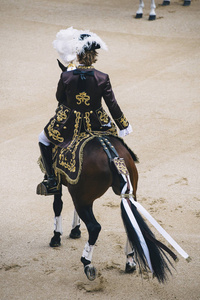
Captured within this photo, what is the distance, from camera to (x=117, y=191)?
4.03 metres

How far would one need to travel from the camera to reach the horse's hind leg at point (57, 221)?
480 cm

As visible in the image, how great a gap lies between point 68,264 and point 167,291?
97 centimetres

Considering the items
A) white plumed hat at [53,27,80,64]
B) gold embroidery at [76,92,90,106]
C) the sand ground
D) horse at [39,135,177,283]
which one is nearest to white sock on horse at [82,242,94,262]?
horse at [39,135,177,283]

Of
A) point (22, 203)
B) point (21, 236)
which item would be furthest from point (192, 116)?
point (21, 236)

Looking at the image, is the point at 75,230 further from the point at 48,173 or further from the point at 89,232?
the point at 89,232

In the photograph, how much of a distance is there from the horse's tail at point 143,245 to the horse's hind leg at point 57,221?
3.70 feet

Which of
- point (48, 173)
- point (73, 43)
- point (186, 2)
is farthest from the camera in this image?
point (186, 2)

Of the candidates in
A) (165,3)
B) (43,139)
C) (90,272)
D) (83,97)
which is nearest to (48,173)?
(43,139)

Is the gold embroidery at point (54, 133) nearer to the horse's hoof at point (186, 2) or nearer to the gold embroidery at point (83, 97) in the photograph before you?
the gold embroidery at point (83, 97)

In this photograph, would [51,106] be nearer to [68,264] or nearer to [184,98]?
[184,98]

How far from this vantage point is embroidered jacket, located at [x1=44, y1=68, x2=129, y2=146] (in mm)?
4071

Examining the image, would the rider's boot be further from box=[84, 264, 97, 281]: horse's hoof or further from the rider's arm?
box=[84, 264, 97, 281]: horse's hoof

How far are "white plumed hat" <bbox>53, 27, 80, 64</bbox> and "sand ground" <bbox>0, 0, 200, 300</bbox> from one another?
184cm

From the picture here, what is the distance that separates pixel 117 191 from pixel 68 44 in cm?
129
